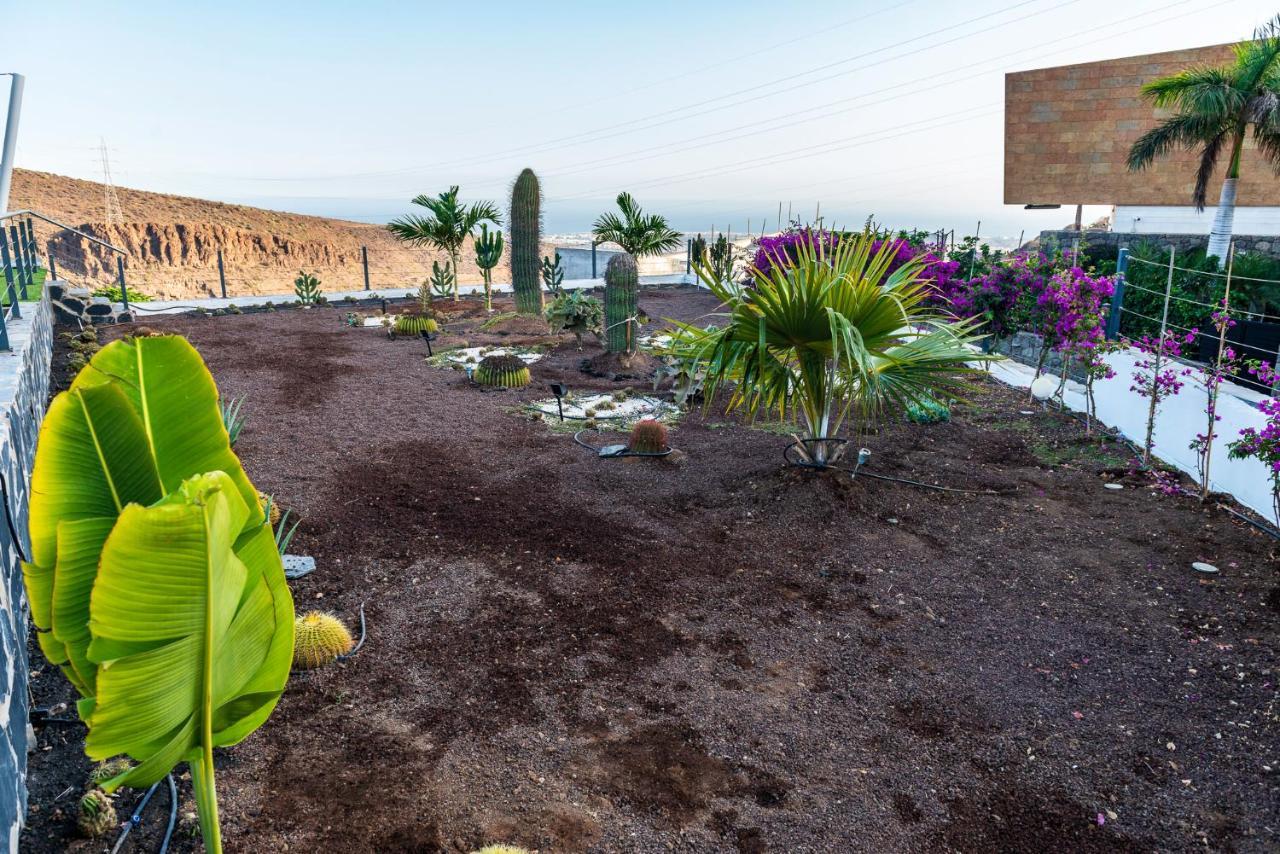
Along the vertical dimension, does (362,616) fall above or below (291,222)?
below

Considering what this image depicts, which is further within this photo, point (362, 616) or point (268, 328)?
point (268, 328)

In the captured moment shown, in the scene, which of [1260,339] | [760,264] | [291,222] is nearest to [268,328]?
[760,264]

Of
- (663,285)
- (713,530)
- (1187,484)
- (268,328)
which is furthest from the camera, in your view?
(663,285)

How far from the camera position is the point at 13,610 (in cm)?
308

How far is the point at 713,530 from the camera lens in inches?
220

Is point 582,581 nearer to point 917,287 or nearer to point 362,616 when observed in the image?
point 362,616

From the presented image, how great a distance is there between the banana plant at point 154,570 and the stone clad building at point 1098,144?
20918 mm

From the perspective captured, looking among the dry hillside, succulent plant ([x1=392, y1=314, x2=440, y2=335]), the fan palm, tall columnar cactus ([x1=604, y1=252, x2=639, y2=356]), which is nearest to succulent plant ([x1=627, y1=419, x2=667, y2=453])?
the fan palm

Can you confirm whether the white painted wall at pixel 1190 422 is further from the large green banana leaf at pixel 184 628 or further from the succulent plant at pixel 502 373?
the succulent plant at pixel 502 373

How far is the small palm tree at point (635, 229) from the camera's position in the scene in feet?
61.1

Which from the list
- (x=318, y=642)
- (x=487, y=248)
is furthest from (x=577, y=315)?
(x=318, y=642)

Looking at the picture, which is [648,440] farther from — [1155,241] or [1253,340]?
[1155,241]

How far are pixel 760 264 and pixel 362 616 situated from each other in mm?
9742

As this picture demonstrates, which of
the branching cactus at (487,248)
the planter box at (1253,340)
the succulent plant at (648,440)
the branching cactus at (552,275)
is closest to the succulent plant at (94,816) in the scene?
the succulent plant at (648,440)
